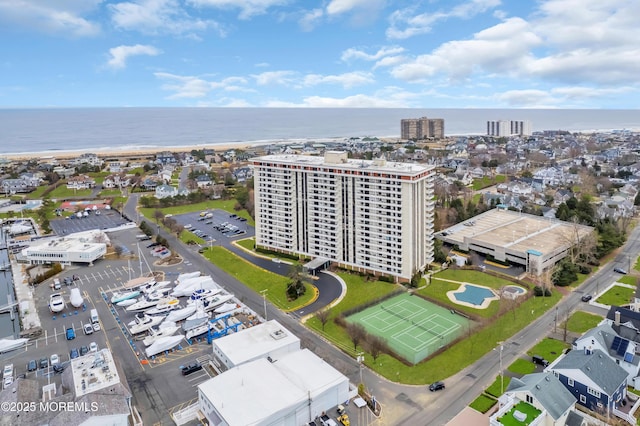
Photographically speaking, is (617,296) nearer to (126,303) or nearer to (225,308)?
(225,308)

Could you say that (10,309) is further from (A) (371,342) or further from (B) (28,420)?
(A) (371,342)

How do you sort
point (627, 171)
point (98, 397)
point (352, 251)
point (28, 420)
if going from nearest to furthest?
point (28, 420) < point (98, 397) < point (352, 251) < point (627, 171)

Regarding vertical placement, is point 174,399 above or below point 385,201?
below

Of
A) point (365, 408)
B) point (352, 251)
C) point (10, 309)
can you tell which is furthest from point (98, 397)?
point (352, 251)

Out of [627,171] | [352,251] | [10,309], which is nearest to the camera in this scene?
[10,309]

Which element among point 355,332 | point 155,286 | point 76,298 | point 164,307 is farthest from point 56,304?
point 355,332

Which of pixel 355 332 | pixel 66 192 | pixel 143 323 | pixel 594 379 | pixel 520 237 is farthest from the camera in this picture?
pixel 66 192

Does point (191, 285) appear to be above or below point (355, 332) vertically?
above

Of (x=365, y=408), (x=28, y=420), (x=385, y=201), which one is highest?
(x=385, y=201)
